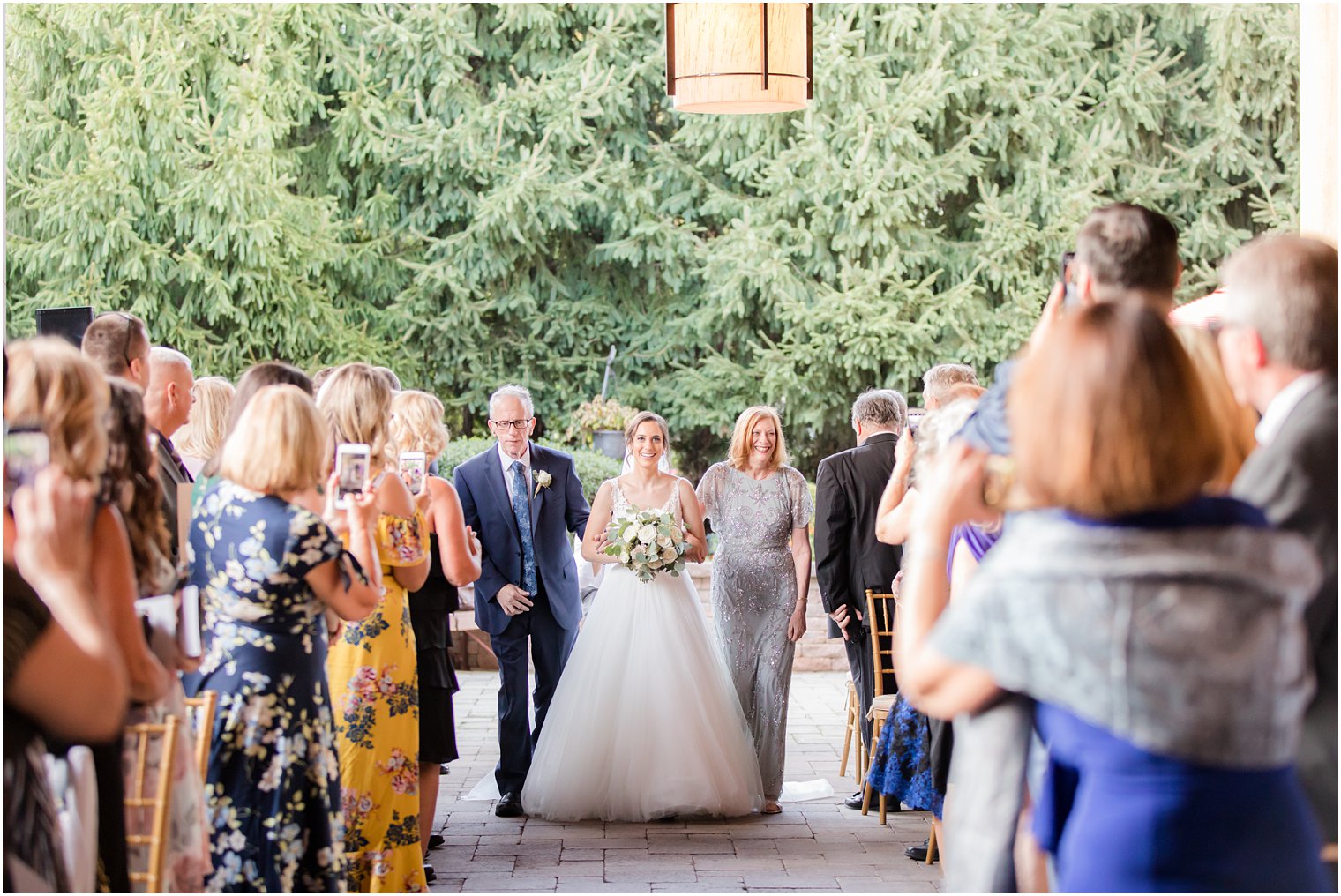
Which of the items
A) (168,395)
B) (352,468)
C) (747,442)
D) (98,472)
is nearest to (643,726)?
(747,442)

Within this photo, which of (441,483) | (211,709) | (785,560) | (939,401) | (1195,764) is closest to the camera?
(1195,764)

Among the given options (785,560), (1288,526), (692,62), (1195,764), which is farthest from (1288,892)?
(785,560)

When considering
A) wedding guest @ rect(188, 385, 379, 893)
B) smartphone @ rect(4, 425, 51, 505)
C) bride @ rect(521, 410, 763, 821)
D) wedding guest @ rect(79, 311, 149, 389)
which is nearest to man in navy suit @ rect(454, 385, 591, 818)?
bride @ rect(521, 410, 763, 821)

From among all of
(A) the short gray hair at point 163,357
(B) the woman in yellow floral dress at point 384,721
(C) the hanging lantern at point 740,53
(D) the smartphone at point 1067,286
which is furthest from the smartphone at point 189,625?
(C) the hanging lantern at point 740,53

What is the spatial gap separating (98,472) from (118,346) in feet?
5.05

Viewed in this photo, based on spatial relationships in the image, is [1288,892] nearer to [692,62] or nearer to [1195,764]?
[1195,764]

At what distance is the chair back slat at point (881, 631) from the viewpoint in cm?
572

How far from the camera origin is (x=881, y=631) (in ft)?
19.4

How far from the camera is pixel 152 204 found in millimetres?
15328

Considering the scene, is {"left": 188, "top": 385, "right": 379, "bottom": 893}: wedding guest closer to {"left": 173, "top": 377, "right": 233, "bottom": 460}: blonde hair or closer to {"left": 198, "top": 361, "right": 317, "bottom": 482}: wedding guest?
{"left": 198, "top": 361, "right": 317, "bottom": 482}: wedding guest

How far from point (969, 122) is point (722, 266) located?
3227 millimetres

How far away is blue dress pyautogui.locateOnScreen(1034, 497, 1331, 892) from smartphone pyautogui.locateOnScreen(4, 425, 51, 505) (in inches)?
63.5

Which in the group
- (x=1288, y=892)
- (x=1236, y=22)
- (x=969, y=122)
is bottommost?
(x=1288, y=892)

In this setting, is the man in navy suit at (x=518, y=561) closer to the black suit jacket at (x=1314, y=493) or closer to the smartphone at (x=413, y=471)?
the smartphone at (x=413, y=471)
